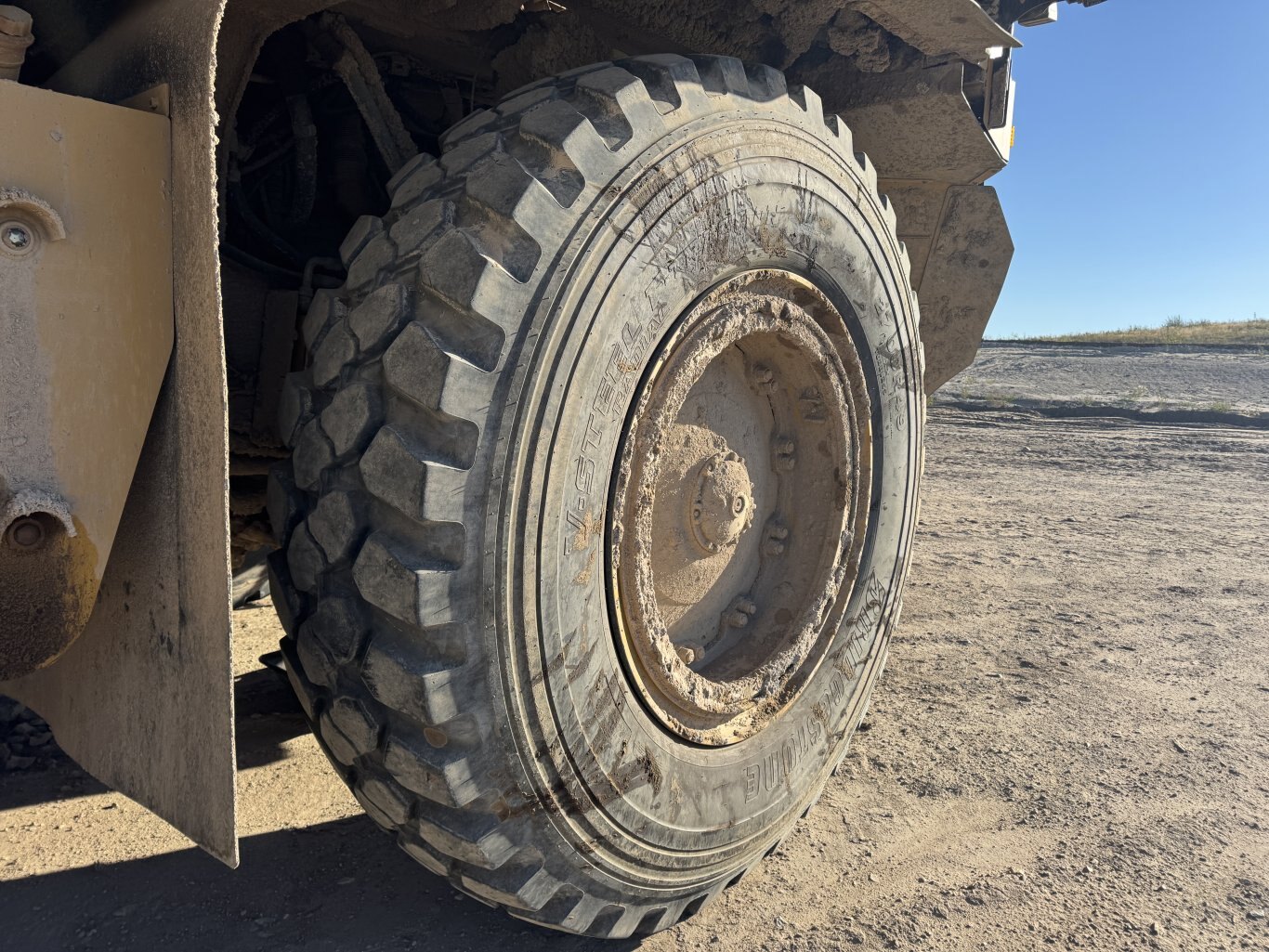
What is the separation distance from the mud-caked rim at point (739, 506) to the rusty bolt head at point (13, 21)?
3.51 feet

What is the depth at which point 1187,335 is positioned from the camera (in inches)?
703

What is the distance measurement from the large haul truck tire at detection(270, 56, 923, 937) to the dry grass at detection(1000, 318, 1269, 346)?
16.6 m

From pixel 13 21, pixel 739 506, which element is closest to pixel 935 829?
pixel 739 506

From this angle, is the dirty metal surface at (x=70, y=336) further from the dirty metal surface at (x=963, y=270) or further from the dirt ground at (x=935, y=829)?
the dirty metal surface at (x=963, y=270)

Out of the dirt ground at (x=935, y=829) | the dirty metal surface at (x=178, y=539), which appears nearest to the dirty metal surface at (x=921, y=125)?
the dirt ground at (x=935, y=829)

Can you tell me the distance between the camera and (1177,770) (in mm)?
3078

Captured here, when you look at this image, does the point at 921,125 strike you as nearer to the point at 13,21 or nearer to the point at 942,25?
the point at 942,25

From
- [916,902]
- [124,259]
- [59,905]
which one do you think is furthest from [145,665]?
[916,902]

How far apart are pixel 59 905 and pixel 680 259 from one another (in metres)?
1.87

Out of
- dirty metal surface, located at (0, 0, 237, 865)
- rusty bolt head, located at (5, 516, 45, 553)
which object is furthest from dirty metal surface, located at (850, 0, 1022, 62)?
rusty bolt head, located at (5, 516, 45, 553)

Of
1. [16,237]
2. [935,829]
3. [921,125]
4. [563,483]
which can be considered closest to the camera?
[16,237]

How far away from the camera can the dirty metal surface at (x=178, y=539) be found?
133 centimetres

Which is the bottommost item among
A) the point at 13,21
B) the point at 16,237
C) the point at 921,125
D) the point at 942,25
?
the point at 16,237

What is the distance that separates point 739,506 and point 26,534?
1.43m
